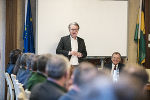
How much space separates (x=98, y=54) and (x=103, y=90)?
6.11 metres

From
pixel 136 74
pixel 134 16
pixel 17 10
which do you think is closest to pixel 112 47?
pixel 134 16

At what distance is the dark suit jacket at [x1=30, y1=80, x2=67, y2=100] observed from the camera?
2631mm

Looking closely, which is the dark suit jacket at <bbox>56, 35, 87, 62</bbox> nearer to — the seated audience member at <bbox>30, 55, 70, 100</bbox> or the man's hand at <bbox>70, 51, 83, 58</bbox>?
the man's hand at <bbox>70, 51, 83, 58</bbox>

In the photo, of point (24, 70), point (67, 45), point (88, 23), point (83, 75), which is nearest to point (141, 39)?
point (88, 23)

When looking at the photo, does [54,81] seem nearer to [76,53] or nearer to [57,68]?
[57,68]

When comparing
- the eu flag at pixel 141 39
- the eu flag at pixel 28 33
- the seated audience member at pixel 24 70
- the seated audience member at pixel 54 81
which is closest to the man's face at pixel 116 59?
the seated audience member at pixel 24 70

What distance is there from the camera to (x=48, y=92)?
265cm

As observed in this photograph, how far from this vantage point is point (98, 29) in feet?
25.6

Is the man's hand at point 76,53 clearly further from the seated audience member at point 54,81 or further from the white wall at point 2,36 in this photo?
the seated audience member at point 54,81

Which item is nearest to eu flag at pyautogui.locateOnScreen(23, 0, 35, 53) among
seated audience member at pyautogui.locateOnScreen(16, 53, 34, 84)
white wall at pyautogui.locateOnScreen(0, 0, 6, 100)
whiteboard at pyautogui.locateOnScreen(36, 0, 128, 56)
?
whiteboard at pyautogui.locateOnScreen(36, 0, 128, 56)

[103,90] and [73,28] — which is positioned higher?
[73,28]

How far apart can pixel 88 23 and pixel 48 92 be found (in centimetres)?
521

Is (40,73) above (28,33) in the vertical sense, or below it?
below

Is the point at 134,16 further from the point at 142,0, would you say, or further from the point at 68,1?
the point at 68,1
